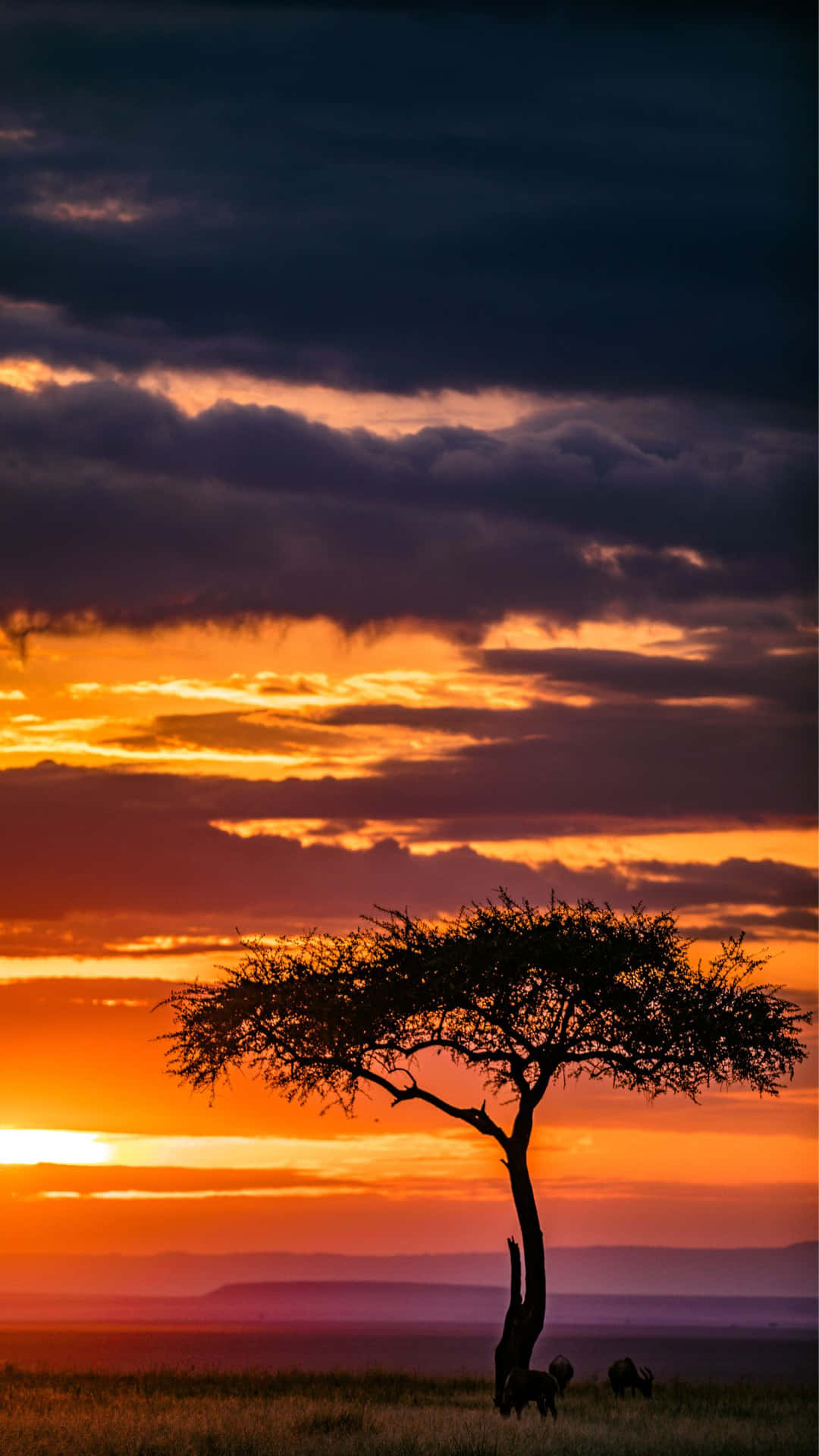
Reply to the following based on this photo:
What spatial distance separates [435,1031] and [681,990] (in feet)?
20.1

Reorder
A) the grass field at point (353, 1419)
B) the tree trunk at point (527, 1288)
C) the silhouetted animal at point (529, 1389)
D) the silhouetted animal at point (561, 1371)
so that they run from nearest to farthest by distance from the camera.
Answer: the grass field at point (353, 1419) < the silhouetted animal at point (529, 1389) < the tree trunk at point (527, 1288) < the silhouetted animal at point (561, 1371)

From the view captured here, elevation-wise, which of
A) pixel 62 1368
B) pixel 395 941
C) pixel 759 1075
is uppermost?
pixel 395 941

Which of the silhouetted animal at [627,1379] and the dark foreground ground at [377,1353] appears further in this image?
the dark foreground ground at [377,1353]

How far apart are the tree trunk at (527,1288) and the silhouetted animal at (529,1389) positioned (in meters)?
1.34

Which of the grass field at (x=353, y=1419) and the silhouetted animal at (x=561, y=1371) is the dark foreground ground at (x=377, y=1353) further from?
the silhouetted animal at (x=561, y=1371)

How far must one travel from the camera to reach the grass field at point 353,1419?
95.3ft

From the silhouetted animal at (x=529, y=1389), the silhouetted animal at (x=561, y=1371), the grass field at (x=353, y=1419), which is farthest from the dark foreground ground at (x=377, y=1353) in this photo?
the silhouetted animal at (x=529, y=1389)

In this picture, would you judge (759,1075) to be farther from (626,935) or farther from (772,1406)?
(772,1406)

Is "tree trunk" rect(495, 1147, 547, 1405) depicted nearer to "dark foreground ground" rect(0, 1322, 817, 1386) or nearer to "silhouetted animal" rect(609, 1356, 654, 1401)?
"silhouetted animal" rect(609, 1356, 654, 1401)

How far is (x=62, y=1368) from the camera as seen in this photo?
49.3 m

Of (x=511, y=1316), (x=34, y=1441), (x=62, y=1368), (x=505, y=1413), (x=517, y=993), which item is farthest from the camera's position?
(x=62, y=1368)

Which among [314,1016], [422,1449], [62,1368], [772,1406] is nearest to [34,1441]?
[422,1449]

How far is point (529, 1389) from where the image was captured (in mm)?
35406

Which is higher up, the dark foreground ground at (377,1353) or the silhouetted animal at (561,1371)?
the silhouetted animal at (561,1371)
